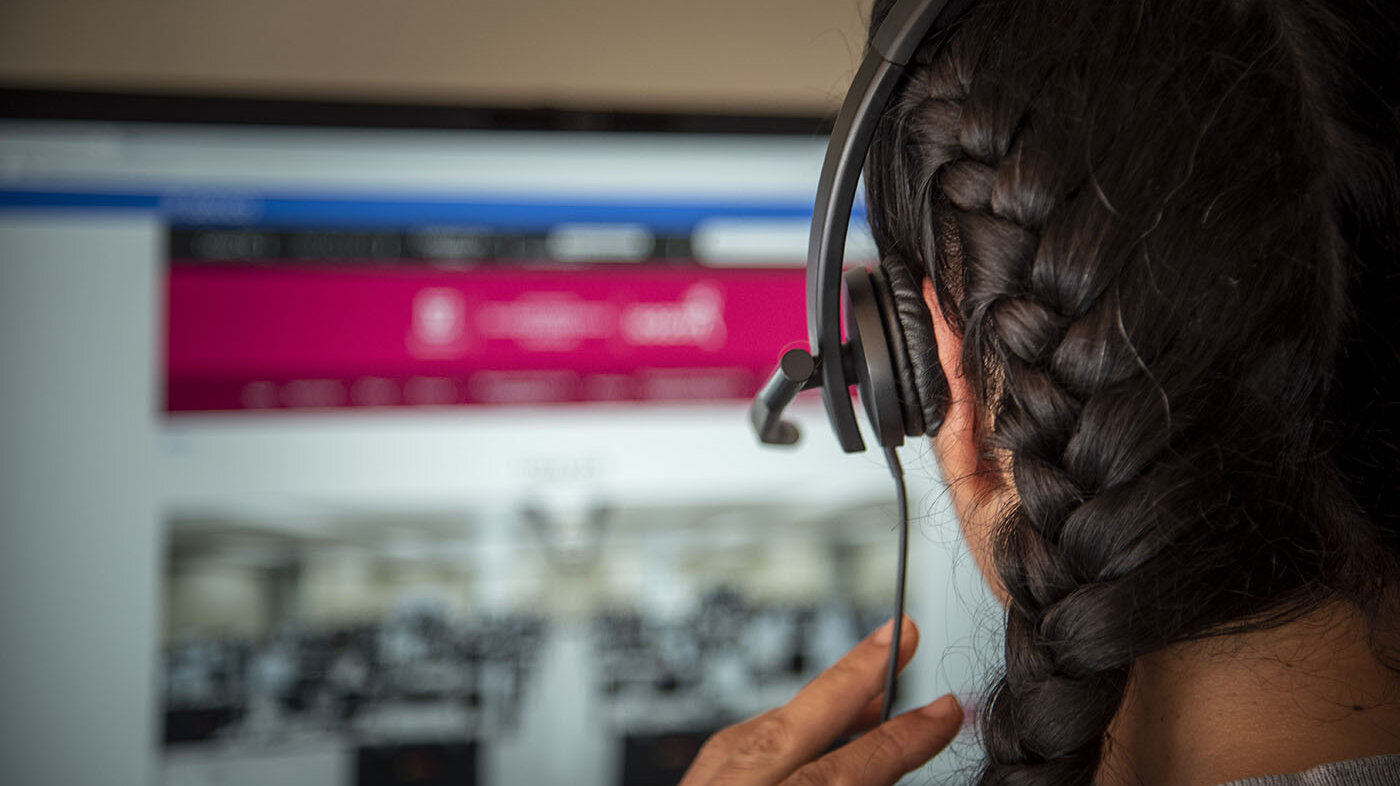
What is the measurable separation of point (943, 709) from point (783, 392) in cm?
20

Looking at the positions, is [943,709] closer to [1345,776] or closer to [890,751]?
[890,751]

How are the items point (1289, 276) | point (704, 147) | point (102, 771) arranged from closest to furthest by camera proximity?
point (1289, 276)
point (102, 771)
point (704, 147)

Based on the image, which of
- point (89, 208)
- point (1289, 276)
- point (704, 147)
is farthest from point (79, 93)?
point (1289, 276)

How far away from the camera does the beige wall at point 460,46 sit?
0.91 m

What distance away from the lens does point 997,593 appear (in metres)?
0.42

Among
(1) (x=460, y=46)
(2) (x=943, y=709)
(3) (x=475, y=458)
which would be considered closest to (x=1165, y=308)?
(2) (x=943, y=709)

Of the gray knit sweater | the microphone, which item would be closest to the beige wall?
the microphone

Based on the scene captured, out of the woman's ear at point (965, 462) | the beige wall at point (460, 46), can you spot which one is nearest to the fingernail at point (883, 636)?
the woman's ear at point (965, 462)

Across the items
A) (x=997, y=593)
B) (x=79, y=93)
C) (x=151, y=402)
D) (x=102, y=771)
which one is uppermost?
(x=79, y=93)

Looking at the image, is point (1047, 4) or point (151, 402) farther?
point (151, 402)

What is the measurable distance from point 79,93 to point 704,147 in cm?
48

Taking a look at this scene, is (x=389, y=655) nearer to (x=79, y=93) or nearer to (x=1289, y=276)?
(x=79, y=93)

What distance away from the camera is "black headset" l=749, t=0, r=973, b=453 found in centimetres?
39

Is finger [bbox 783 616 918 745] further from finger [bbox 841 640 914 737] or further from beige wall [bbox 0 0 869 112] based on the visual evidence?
beige wall [bbox 0 0 869 112]
